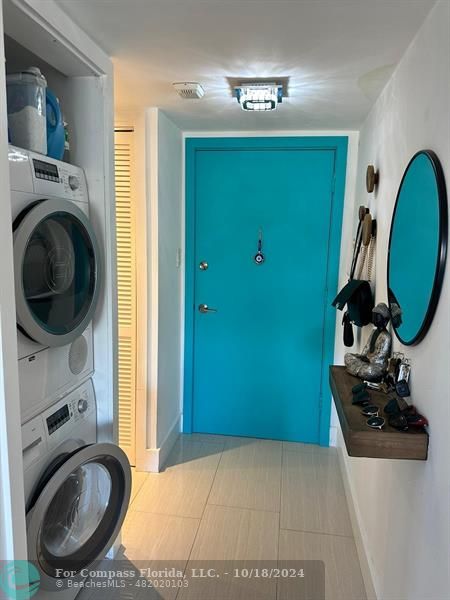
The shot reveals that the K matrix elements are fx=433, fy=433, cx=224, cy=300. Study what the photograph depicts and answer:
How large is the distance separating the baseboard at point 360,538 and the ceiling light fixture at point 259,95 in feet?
6.69

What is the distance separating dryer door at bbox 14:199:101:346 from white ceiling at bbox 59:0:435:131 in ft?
2.09

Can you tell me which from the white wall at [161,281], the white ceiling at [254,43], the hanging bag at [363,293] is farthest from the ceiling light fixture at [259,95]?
the hanging bag at [363,293]

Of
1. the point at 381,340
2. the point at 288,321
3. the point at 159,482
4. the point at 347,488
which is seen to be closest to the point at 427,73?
the point at 381,340

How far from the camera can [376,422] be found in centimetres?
135

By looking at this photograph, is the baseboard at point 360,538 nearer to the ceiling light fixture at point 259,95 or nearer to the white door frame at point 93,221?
the white door frame at point 93,221

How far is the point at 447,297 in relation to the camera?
1117 millimetres

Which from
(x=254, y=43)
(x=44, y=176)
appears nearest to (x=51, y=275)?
(x=44, y=176)

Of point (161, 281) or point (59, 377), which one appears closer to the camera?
point (59, 377)

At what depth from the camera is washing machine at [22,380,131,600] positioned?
135 cm

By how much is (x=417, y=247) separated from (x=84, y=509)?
1.59m

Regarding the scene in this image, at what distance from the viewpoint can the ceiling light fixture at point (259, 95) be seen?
1932mm

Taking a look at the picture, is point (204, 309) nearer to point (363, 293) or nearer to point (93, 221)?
point (363, 293)

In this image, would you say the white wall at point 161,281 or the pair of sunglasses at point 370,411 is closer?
the pair of sunglasses at point 370,411

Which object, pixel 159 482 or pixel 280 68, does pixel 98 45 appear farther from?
pixel 159 482
